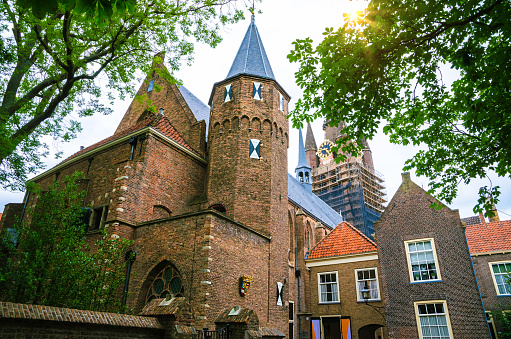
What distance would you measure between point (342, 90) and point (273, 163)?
33.1 feet

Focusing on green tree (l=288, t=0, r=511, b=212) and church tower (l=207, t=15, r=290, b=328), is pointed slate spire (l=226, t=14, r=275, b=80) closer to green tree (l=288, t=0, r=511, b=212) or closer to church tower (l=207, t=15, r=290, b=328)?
church tower (l=207, t=15, r=290, b=328)

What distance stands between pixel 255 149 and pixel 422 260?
9.54 m

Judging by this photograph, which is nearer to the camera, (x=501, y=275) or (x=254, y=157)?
(x=254, y=157)

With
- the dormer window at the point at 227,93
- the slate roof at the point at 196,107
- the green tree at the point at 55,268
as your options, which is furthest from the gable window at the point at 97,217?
the slate roof at the point at 196,107

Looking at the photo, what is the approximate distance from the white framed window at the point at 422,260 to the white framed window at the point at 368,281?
102 inches

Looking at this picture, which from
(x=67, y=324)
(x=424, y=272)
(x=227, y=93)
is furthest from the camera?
(x=227, y=93)

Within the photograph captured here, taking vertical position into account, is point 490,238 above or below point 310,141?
below

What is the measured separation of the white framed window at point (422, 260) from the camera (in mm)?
15805

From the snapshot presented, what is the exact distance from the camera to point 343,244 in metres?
20.8

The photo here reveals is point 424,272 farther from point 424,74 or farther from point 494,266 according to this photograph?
point 424,74

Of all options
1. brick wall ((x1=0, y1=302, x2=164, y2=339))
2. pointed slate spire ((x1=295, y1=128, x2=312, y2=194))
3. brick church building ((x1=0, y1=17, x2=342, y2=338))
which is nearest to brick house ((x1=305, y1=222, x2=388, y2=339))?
brick church building ((x1=0, y1=17, x2=342, y2=338))

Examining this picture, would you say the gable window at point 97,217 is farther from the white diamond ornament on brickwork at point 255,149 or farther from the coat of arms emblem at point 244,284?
the white diamond ornament on brickwork at point 255,149

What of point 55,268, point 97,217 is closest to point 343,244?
point 97,217

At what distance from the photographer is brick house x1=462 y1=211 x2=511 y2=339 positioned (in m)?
17.6
